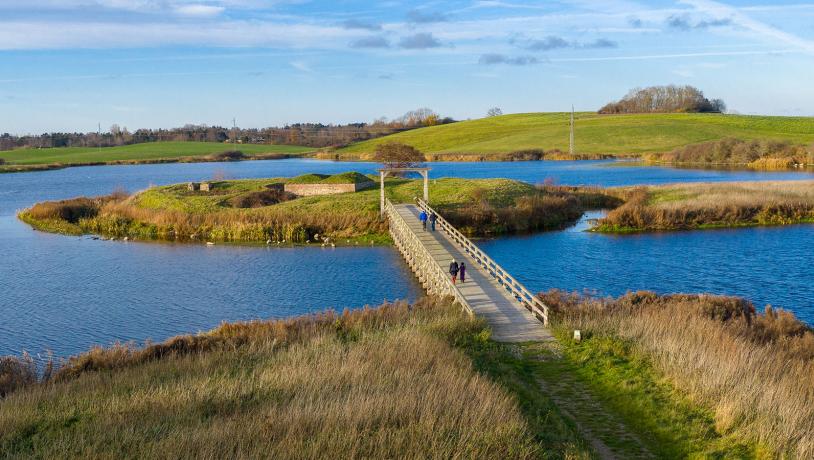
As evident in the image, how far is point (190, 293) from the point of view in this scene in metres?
32.8

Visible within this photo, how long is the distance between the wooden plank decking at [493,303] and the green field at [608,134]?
105 meters

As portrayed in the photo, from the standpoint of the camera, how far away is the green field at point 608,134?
444ft

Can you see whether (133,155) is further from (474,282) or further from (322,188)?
(474,282)

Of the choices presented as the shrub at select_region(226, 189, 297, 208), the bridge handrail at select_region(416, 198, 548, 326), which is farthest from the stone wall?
the bridge handrail at select_region(416, 198, 548, 326)

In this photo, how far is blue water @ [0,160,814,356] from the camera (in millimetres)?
28188

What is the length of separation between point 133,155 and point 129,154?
2.99 meters

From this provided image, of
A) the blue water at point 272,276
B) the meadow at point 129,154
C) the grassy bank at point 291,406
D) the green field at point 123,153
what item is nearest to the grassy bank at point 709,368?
the grassy bank at point 291,406

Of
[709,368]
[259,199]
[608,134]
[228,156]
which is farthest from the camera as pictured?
[228,156]

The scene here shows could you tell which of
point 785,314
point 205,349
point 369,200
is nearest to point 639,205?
point 369,200

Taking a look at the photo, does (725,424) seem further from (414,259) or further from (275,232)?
(275,232)

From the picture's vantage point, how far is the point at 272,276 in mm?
36062

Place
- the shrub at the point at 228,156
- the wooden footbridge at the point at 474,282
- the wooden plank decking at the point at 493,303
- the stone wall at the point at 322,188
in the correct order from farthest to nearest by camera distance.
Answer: the shrub at the point at 228,156 → the stone wall at the point at 322,188 → the wooden footbridge at the point at 474,282 → the wooden plank decking at the point at 493,303

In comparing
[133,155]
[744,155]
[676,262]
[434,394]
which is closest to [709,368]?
[434,394]

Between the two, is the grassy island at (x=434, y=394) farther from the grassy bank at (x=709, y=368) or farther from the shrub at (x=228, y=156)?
the shrub at (x=228, y=156)
